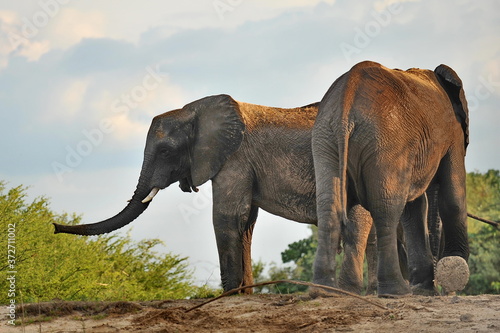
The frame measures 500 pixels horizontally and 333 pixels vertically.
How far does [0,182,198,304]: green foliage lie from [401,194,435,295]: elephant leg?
5.24 meters

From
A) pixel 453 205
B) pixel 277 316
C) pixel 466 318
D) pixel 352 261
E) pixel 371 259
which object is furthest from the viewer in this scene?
pixel 371 259

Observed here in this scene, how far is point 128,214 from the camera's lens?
44.4 feet

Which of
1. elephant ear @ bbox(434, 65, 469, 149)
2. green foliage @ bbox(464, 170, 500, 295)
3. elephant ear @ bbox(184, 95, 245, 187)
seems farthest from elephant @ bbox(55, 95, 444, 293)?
green foliage @ bbox(464, 170, 500, 295)

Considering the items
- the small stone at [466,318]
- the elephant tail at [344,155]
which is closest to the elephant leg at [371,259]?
the elephant tail at [344,155]

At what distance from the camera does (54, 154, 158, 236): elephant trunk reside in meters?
13.3

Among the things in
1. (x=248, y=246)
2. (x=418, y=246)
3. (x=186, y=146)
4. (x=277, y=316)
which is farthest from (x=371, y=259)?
(x=277, y=316)

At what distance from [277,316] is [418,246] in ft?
12.8

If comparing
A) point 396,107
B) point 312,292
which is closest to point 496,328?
point 312,292

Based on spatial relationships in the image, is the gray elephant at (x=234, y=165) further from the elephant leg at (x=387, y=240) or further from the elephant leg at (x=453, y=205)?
the elephant leg at (x=387, y=240)

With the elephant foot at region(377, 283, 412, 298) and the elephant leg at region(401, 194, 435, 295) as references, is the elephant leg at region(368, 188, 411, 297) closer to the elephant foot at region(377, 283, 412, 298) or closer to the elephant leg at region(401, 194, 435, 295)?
the elephant foot at region(377, 283, 412, 298)

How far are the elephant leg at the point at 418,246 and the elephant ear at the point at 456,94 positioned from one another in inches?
45.5

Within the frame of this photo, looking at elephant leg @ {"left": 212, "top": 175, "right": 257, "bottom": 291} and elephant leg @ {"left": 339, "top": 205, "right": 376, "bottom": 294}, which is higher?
elephant leg @ {"left": 212, "top": 175, "right": 257, "bottom": 291}

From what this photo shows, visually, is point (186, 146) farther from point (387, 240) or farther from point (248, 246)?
point (387, 240)

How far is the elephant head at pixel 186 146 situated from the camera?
12.9 m
